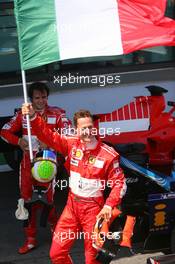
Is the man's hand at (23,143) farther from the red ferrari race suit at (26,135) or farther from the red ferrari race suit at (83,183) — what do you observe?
the red ferrari race suit at (83,183)

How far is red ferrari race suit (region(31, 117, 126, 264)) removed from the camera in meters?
4.87

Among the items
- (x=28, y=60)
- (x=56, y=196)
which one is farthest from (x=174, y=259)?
(x=56, y=196)

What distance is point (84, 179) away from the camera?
4902mm

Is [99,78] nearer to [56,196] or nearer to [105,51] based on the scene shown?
[56,196]

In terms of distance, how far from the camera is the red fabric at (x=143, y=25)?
197 inches

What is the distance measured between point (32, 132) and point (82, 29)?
1268mm

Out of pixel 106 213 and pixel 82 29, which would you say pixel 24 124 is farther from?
pixel 106 213

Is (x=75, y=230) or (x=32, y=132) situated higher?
(x=32, y=132)

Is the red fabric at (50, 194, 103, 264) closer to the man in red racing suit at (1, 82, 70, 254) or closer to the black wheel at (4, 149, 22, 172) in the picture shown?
the man in red racing suit at (1, 82, 70, 254)

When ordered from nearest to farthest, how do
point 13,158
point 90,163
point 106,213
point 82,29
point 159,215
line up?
point 106,213 < point 90,163 < point 82,29 < point 159,215 < point 13,158

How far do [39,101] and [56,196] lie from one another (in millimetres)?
2003

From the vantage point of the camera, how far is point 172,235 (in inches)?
235

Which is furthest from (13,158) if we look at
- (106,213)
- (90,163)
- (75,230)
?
(106,213)

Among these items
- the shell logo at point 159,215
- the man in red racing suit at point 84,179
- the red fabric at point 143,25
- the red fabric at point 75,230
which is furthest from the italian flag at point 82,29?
the shell logo at point 159,215
